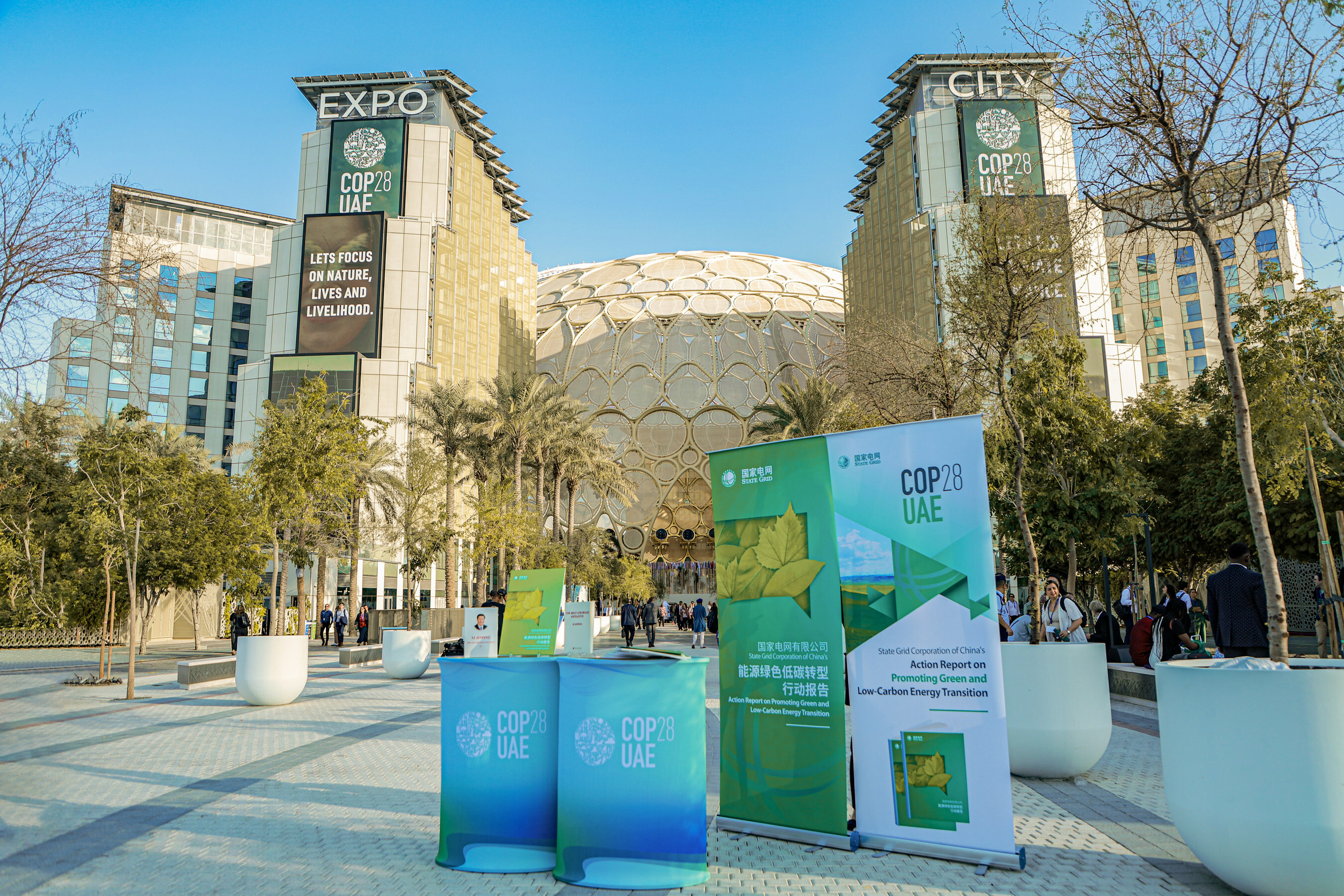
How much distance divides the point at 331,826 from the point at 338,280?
46.3 m

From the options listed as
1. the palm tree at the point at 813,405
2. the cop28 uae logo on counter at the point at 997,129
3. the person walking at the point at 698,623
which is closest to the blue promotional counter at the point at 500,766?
the person walking at the point at 698,623

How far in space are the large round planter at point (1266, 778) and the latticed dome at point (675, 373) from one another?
50.3m

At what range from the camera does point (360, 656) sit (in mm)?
20000

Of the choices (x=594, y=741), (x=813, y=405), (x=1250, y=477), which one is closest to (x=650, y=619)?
(x=813, y=405)

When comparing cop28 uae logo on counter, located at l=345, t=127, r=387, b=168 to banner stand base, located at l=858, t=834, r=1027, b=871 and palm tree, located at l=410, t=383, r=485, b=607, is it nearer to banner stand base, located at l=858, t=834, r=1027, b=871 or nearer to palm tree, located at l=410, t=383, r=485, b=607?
palm tree, located at l=410, t=383, r=485, b=607

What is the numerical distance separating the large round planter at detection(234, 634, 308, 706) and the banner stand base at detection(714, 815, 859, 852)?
843cm

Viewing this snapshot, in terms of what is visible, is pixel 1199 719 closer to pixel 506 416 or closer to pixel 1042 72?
pixel 1042 72

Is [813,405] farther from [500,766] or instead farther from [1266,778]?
[1266,778]

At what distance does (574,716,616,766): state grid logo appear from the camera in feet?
14.5

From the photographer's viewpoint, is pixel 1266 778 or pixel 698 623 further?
pixel 698 623

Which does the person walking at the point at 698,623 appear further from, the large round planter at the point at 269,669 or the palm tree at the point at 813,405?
the large round planter at the point at 269,669

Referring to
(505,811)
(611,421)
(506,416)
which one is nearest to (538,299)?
(611,421)

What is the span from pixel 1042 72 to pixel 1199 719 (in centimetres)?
559

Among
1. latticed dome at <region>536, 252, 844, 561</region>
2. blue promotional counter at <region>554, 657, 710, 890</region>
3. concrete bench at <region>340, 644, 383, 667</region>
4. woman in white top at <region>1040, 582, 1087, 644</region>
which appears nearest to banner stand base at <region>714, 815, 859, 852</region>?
blue promotional counter at <region>554, 657, 710, 890</region>
